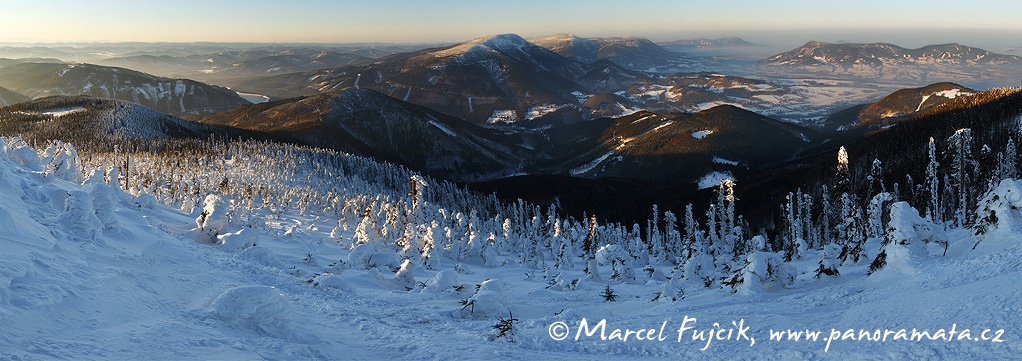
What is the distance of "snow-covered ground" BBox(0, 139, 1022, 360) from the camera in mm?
14141

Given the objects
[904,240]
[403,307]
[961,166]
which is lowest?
[403,307]

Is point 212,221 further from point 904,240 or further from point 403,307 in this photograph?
point 904,240

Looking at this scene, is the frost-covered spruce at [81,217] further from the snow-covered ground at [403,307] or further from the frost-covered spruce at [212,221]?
the frost-covered spruce at [212,221]

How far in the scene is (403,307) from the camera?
2264 cm

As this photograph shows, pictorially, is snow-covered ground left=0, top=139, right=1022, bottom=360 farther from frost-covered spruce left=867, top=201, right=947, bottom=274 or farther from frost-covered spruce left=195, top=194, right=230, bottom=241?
frost-covered spruce left=195, top=194, right=230, bottom=241

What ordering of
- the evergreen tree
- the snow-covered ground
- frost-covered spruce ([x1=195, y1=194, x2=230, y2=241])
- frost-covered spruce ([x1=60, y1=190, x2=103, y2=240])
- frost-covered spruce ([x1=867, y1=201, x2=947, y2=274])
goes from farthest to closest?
1. the evergreen tree
2. frost-covered spruce ([x1=195, y1=194, x2=230, y2=241])
3. frost-covered spruce ([x1=60, y1=190, x2=103, y2=240])
4. frost-covered spruce ([x1=867, y1=201, x2=947, y2=274])
5. the snow-covered ground

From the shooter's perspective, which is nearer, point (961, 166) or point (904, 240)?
point (904, 240)

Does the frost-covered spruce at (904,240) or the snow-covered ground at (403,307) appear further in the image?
the frost-covered spruce at (904,240)

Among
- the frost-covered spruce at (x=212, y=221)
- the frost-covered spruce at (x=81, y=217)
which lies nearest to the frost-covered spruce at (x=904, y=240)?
the frost-covered spruce at (x=81, y=217)

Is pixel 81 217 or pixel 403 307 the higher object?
pixel 81 217

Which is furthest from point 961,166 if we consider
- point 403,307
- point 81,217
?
point 81,217

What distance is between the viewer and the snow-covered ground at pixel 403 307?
46.4 feet

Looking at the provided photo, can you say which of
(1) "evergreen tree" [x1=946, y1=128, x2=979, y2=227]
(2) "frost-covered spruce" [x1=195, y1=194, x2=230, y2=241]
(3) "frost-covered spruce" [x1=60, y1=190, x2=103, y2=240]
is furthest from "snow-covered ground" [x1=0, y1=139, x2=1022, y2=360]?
(1) "evergreen tree" [x1=946, y1=128, x2=979, y2=227]

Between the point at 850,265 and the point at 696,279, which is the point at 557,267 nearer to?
the point at 696,279
